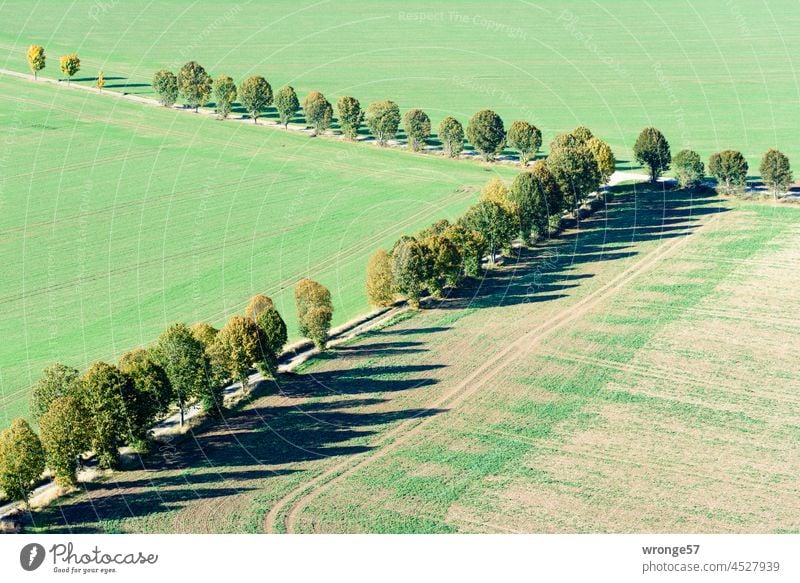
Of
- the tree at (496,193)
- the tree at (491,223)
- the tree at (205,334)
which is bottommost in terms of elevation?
the tree at (205,334)

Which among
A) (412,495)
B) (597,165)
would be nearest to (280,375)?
(412,495)

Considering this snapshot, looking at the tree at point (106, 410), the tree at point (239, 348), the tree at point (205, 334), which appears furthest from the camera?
the tree at point (205, 334)

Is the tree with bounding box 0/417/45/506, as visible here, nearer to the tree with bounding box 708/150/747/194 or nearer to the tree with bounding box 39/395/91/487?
the tree with bounding box 39/395/91/487

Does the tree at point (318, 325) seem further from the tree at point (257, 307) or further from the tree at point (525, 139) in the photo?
the tree at point (525, 139)

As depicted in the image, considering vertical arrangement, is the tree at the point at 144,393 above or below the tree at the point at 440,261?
below

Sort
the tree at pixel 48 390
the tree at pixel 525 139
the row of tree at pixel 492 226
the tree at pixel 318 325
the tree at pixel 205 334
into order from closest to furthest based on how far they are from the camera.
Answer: the tree at pixel 48 390 → the tree at pixel 205 334 → the tree at pixel 318 325 → the row of tree at pixel 492 226 → the tree at pixel 525 139


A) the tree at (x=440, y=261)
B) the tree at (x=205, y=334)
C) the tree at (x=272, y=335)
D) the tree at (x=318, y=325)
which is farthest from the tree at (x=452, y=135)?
the tree at (x=205, y=334)

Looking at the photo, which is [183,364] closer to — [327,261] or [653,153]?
[327,261]
